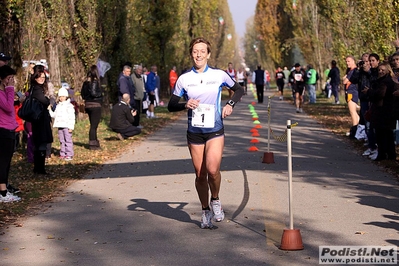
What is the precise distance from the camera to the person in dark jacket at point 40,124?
14.2 m

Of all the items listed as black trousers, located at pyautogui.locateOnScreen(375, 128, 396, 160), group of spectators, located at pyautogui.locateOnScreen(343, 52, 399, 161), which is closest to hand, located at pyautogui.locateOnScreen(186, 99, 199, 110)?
group of spectators, located at pyautogui.locateOnScreen(343, 52, 399, 161)

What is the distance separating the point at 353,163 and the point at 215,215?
6.57 m

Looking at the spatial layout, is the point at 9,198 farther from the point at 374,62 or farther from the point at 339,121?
the point at 339,121

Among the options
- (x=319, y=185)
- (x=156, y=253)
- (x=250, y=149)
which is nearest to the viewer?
(x=156, y=253)

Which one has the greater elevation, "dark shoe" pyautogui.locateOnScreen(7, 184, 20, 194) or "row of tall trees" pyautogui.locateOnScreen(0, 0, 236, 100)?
"row of tall trees" pyautogui.locateOnScreen(0, 0, 236, 100)

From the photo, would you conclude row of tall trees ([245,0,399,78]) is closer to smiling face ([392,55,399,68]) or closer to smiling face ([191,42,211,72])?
smiling face ([392,55,399,68])

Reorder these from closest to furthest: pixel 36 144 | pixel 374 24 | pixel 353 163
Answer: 1. pixel 36 144
2. pixel 353 163
3. pixel 374 24

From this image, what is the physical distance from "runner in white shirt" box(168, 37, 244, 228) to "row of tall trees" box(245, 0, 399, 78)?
16623 millimetres

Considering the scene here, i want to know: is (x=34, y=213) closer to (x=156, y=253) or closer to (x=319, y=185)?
(x=156, y=253)

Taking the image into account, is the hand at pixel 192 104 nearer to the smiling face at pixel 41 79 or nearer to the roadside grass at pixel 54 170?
the roadside grass at pixel 54 170

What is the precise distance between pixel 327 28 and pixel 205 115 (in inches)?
1590

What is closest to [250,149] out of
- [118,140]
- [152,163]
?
[152,163]

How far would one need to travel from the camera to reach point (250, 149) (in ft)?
58.4

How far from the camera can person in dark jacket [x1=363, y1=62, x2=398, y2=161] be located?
14773mm
